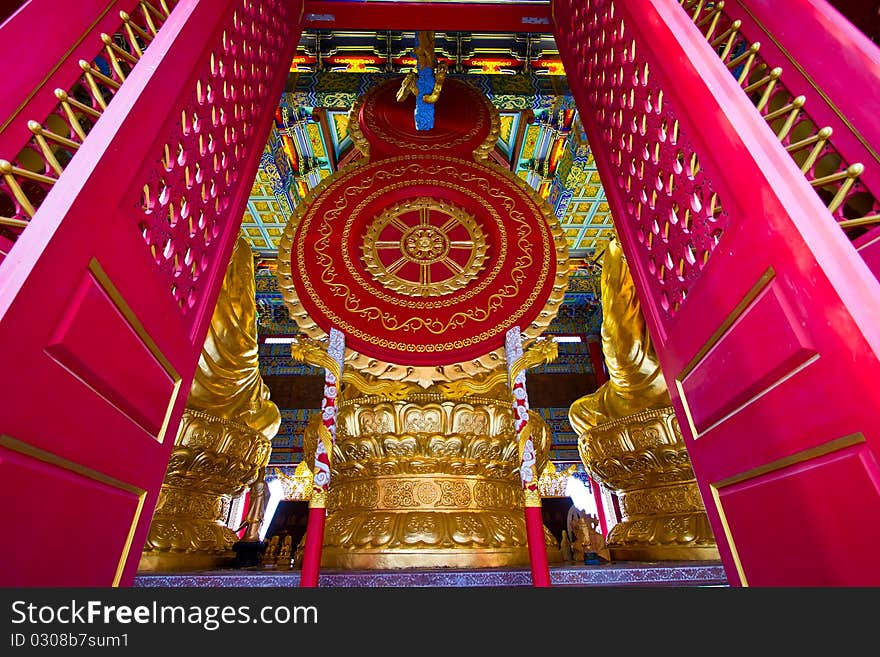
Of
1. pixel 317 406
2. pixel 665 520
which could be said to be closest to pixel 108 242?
pixel 665 520

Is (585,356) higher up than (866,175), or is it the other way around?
(585,356)

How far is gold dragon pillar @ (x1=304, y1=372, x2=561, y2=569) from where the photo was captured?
183 cm

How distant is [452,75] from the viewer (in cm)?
440

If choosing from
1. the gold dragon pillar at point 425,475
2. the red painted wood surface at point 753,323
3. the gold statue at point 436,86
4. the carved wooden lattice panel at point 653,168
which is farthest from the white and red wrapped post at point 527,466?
the gold statue at point 436,86

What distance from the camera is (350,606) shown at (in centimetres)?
43

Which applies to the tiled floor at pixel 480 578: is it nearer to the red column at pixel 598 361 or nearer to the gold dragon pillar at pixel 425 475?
the gold dragon pillar at pixel 425 475

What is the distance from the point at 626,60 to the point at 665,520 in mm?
2131

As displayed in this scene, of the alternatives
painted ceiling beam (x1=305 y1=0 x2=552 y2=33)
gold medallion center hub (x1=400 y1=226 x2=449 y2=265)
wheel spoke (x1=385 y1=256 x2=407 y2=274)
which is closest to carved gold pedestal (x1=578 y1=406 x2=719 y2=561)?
gold medallion center hub (x1=400 y1=226 x2=449 y2=265)

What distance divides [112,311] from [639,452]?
233 cm

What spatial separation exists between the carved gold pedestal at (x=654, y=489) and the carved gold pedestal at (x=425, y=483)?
49 cm

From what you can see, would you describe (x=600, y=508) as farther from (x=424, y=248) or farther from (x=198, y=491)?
(x=424, y=248)

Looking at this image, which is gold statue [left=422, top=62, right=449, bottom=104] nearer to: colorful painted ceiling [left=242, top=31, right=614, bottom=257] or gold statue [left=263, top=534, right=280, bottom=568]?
colorful painted ceiling [left=242, top=31, right=614, bottom=257]

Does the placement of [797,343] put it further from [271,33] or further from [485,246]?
[271,33]

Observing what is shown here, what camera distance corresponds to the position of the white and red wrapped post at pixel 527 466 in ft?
4.29
